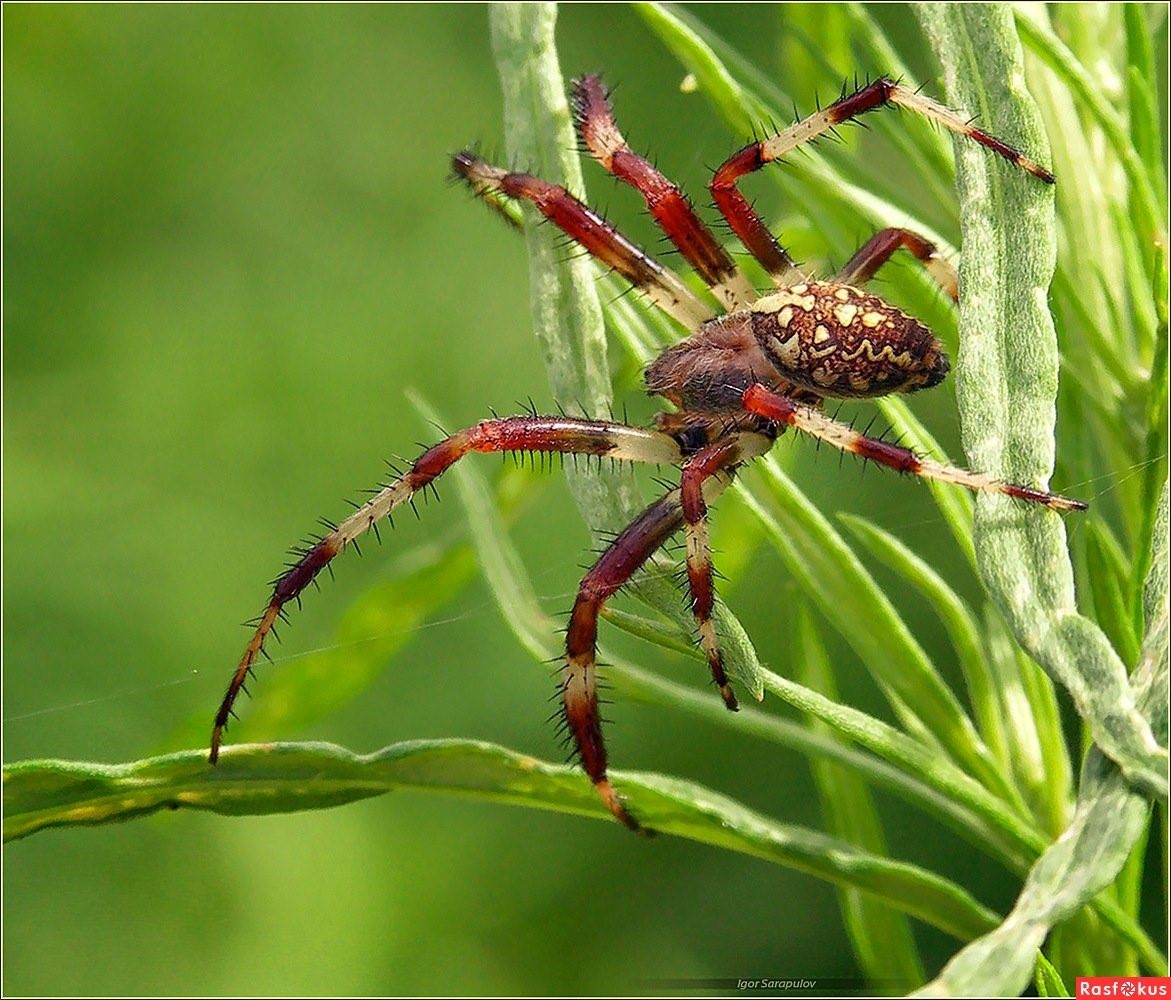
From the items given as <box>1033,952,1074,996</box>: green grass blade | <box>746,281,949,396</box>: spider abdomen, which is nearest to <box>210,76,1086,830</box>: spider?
<box>746,281,949,396</box>: spider abdomen

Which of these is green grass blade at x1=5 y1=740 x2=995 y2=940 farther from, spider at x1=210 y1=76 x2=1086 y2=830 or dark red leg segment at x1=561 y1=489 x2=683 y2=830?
dark red leg segment at x1=561 y1=489 x2=683 y2=830

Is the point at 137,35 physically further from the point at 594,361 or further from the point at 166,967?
the point at 594,361

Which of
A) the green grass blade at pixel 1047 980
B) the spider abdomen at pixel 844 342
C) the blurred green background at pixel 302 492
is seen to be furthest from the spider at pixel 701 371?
the green grass blade at pixel 1047 980

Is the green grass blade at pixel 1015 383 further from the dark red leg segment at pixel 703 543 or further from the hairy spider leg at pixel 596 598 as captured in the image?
the hairy spider leg at pixel 596 598

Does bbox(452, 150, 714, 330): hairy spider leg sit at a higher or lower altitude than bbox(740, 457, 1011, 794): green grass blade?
higher

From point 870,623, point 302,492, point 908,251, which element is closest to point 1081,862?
point 870,623

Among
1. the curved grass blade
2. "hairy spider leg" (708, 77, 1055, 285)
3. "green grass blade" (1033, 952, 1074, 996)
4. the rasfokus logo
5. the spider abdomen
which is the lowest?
the rasfokus logo

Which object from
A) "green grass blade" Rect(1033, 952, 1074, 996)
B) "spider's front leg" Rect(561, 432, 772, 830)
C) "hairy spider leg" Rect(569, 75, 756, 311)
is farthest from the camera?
"hairy spider leg" Rect(569, 75, 756, 311)

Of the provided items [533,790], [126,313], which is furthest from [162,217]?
[533,790]
